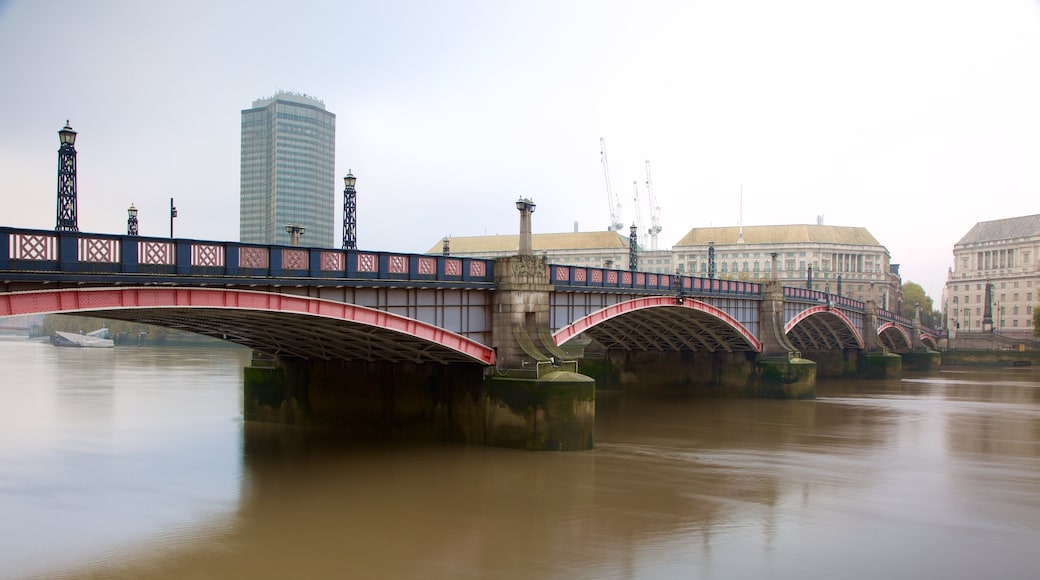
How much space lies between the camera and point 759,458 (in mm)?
26562

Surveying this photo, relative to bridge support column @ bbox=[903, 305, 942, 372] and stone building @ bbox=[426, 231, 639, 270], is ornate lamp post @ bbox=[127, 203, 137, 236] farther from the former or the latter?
stone building @ bbox=[426, 231, 639, 270]

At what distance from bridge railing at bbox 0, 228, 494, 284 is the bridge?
26 mm

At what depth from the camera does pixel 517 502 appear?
19547 mm

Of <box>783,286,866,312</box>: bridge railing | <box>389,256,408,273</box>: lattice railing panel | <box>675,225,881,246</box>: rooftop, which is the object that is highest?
<box>675,225,881,246</box>: rooftop

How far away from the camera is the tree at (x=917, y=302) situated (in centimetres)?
14738

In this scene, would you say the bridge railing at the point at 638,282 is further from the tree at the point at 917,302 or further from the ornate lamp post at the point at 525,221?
the tree at the point at 917,302

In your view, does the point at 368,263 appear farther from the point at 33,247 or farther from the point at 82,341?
the point at 82,341

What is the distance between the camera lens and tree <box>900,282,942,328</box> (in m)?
147

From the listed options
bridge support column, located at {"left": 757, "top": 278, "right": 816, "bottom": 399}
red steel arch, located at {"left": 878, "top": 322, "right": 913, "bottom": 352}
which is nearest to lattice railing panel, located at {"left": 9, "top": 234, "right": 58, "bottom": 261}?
bridge support column, located at {"left": 757, "top": 278, "right": 816, "bottom": 399}

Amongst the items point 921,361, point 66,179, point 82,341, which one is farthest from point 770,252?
point 66,179

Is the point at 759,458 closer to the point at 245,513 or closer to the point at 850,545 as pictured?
the point at 850,545

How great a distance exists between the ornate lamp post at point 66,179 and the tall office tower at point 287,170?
11649 centimetres

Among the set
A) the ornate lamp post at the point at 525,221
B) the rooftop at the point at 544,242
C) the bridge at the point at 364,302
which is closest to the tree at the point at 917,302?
the rooftop at the point at 544,242

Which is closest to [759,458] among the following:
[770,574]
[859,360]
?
[770,574]
